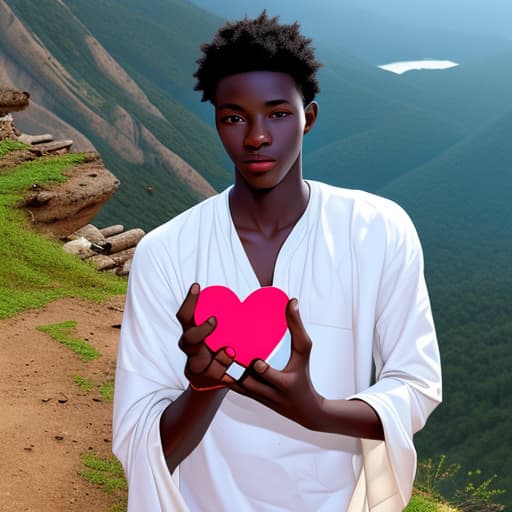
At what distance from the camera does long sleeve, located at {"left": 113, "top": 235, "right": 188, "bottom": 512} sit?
2.05 m

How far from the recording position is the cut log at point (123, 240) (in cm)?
1183

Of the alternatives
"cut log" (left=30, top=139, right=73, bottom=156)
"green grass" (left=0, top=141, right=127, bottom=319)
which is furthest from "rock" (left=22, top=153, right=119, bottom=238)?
"cut log" (left=30, top=139, right=73, bottom=156)

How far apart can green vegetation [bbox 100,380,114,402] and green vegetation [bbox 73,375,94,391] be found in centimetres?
10

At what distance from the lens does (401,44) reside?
10975 centimetres

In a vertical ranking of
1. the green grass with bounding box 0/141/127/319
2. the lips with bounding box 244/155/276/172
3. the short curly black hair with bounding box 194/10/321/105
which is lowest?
the green grass with bounding box 0/141/127/319

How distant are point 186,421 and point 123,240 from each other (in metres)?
10.2

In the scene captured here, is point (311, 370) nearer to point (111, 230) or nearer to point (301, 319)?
point (301, 319)

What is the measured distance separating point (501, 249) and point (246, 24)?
2063 inches

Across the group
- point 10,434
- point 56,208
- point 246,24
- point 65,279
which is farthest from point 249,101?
point 56,208

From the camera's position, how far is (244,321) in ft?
5.86

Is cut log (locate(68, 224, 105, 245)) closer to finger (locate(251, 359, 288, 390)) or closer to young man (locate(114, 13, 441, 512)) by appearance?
young man (locate(114, 13, 441, 512))

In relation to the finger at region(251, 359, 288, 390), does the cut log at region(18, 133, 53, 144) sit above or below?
Result: below

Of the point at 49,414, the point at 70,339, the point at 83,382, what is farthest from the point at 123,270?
the point at 49,414

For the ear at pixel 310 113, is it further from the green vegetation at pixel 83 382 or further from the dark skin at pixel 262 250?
the green vegetation at pixel 83 382
